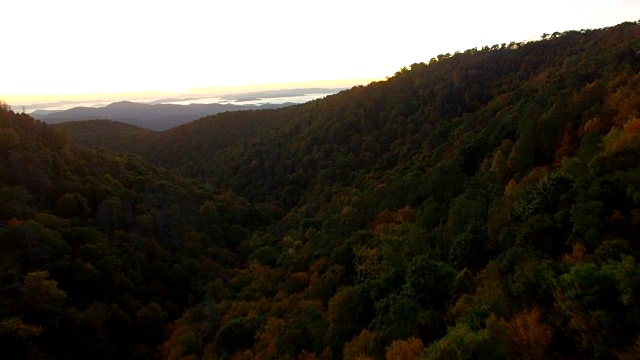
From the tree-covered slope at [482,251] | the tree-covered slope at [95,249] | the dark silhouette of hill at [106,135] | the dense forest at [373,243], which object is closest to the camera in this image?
the tree-covered slope at [482,251]

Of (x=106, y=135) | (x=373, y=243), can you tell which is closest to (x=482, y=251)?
(x=373, y=243)

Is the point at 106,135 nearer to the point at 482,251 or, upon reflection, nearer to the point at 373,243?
the point at 373,243

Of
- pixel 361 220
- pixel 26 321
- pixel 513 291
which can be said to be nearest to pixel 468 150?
pixel 361 220

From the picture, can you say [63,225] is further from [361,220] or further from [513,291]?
[513,291]

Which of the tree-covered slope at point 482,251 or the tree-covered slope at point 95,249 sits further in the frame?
the tree-covered slope at point 95,249

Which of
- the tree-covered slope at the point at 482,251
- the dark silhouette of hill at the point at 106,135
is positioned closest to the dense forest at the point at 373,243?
the tree-covered slope at the point at 482,251

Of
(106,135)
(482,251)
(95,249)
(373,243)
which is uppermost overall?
(106,135)

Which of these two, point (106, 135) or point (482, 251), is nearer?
point (482, 251)

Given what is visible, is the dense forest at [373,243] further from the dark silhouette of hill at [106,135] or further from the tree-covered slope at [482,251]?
the dark silhouette of hill at [106,135]
